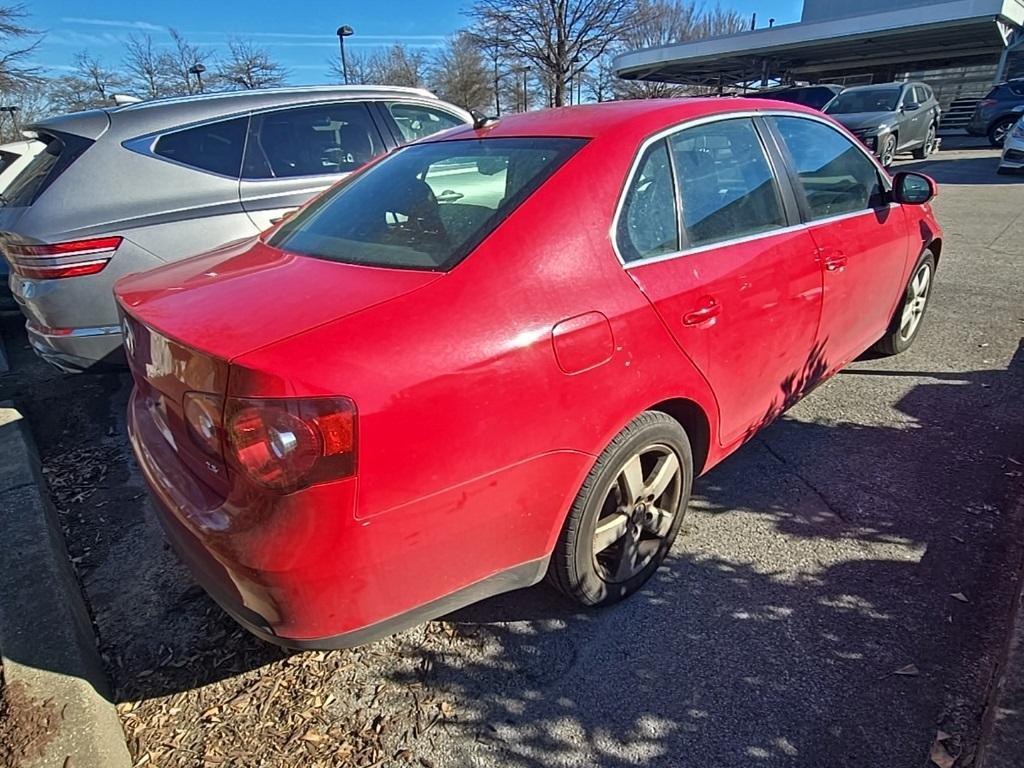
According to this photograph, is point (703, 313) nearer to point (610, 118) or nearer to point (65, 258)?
point (610, 118)

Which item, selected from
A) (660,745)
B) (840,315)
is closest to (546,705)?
(660,745)

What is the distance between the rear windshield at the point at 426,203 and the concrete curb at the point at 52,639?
1.52 meters

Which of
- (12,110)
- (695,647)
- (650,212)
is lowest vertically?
(695,647)

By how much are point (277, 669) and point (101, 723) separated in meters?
0.50

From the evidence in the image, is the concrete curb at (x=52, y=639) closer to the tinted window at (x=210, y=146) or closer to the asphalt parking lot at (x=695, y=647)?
the asphalt parking lot at (x=695, y=647)

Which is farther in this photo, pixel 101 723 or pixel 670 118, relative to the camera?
pixel 670 118

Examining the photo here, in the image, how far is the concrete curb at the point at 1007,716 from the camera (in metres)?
1.63

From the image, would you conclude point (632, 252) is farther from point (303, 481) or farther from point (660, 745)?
point (660, 745)

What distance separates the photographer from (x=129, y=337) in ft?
6.85

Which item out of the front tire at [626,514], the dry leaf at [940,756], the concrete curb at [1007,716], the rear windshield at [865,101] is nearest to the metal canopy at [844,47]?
the rear windshield at [865,101]

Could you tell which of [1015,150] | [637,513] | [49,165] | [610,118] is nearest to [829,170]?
[610,118]

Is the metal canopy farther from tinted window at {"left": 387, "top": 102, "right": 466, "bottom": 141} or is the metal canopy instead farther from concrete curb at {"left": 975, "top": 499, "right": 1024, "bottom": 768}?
concrete curb at {"left": 975, "top": 499, "right": 1024, "bottom": 768}

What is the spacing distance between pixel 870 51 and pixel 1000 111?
11637mm

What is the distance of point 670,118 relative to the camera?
7.96ft
